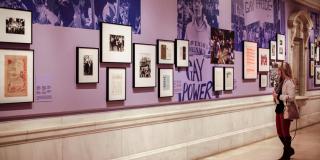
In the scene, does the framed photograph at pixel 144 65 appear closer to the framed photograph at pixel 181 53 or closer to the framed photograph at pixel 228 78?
the framed photograph at pixel 181 53

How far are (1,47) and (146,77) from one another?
2.58 meters

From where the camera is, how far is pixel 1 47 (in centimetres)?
470

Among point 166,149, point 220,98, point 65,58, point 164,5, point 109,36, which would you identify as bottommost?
point 166,149

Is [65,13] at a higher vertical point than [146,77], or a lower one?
higher

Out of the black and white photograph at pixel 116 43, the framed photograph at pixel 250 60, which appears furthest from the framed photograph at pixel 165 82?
the framed photograph at pixel 250 60

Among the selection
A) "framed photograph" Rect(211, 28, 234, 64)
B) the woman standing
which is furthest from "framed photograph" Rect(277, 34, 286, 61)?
the woman standing

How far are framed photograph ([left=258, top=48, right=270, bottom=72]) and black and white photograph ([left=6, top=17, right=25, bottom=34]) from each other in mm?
6895

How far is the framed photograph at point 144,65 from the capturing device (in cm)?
646

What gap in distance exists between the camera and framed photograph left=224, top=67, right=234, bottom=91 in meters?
8.84

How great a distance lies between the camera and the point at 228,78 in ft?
29.3

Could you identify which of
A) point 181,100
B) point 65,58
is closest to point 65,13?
point 65,58

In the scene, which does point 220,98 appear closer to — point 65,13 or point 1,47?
point 65,13

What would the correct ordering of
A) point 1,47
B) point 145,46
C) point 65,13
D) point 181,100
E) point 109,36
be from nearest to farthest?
point 1,47, point 65,13, point 109,36, point 145,46, point 181,100

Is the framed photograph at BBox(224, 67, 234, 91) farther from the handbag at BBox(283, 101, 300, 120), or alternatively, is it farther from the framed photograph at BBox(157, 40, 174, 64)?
the framed photograph at BBox(157, 40, 174, 64)
